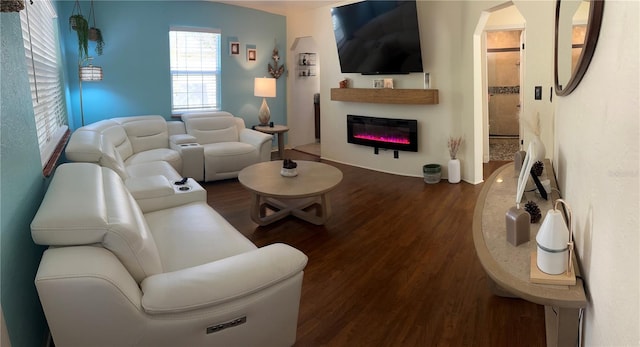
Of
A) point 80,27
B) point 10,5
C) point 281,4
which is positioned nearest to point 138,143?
point 80,27

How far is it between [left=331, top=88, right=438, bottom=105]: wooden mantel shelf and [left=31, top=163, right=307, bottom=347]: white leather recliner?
396 centimetres

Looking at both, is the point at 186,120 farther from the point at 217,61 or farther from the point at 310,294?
the point at 310,294

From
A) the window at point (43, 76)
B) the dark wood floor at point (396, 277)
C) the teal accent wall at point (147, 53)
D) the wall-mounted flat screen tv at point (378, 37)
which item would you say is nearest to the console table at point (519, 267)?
the dark wood floor at point (396, 277)

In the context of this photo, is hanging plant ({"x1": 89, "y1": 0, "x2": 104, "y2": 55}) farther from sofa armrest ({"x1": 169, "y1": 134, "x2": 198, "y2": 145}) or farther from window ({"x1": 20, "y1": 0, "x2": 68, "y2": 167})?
sofa armrest ({"x1": 169, "y1": 134, "x2": 198, "y2": 145})

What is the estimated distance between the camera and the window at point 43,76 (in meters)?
2.73

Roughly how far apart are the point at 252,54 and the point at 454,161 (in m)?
3.82

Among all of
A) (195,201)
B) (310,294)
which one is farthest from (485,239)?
(195,201)

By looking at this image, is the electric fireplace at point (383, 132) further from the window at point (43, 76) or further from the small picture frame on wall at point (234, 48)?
the window at point (43, 76)

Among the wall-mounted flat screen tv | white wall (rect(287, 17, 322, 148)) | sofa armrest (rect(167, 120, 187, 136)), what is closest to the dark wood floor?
sofa armrest (rect(167, 120, 187, 136))

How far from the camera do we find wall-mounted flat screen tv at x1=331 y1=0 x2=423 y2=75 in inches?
207

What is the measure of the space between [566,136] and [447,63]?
3394 millimetres

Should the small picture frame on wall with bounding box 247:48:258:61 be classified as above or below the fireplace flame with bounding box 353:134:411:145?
above

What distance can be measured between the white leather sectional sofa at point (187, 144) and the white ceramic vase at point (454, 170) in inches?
97.5

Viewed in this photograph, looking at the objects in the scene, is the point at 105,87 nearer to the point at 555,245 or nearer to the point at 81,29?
the point at 81,29
